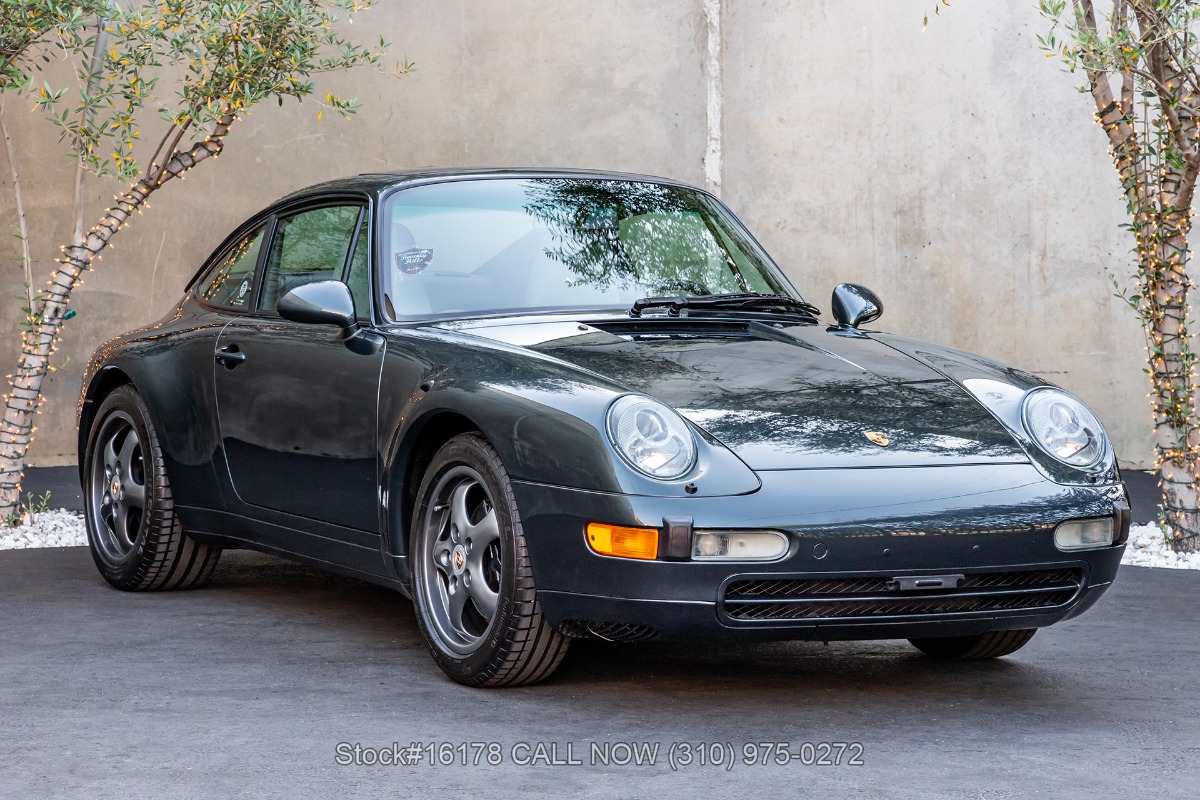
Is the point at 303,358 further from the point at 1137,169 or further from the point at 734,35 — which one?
the point at 734,35

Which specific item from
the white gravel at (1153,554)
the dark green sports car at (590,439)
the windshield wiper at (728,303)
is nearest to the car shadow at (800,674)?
the dark green sports car at (590,439)

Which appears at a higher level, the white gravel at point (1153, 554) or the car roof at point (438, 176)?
the car roof at point (438, 176)

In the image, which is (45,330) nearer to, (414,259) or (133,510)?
(133,510)

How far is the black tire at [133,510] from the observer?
5.79m

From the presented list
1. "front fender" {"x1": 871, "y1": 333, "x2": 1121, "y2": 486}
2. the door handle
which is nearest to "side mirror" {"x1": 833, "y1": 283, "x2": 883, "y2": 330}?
"front fender" {"x1": 871, "y1": 333, "x2": 1121, "y2": 486}

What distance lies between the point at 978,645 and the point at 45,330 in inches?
192

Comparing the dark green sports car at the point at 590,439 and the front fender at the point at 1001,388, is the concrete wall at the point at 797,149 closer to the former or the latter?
the dark green sports car at the point at 590,439

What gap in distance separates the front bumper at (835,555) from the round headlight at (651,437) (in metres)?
0.10

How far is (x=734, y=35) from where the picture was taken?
10953 mm

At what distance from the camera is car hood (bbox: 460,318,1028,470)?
388cm

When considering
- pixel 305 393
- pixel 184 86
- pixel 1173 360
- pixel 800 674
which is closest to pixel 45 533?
pixel 184 86

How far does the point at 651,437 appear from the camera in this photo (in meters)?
3.79

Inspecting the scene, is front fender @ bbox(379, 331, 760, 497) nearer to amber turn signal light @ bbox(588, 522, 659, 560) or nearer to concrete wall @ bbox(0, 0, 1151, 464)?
amber turn signal light @ bbox(588, 522, 659, 560)

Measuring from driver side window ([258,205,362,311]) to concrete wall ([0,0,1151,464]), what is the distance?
5.05 m
